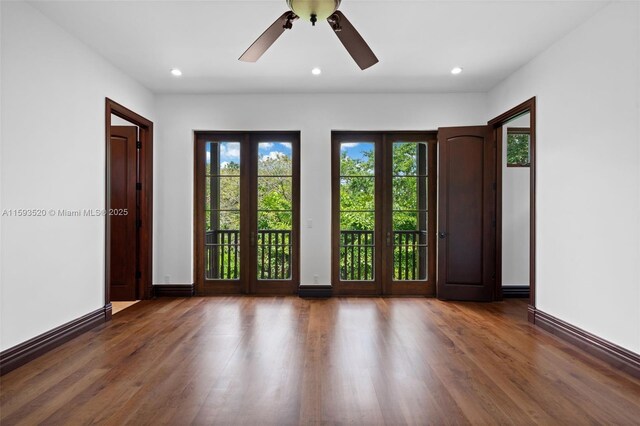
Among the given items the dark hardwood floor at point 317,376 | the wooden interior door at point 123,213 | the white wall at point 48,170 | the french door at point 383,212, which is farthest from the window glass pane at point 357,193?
the white wall at point 48,170

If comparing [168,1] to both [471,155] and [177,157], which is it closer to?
[177,157]

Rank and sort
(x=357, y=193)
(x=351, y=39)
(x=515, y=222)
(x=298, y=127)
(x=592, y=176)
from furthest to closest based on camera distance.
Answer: (x=357, y=193), (x=298, y=127), (x=515, y=222), (x=592, y=176), (x=351, y=39)

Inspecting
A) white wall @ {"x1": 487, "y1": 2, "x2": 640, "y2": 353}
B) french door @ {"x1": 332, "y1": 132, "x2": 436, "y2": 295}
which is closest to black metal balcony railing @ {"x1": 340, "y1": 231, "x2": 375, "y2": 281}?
french door @ {"x1": 332, "y1": 132, "x2": 436, "y2": 295}

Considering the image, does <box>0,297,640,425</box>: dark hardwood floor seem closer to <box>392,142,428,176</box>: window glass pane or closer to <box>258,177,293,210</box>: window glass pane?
<box>258,177,293,210</box>: window glass pane

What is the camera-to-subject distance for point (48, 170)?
2.95 metres

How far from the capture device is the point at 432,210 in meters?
4.91

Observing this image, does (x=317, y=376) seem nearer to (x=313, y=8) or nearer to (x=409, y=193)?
(x=313, y=8)

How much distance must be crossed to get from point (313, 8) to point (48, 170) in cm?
266

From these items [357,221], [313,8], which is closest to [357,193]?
[357,221]

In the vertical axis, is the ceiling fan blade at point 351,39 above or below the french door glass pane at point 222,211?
above

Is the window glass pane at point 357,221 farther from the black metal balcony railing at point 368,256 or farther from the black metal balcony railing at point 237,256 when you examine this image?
the black metal balcony railing at point 237,256

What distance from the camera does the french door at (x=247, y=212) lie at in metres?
4.96

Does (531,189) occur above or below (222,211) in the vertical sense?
above

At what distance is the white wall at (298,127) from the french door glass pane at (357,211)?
0.85ft
